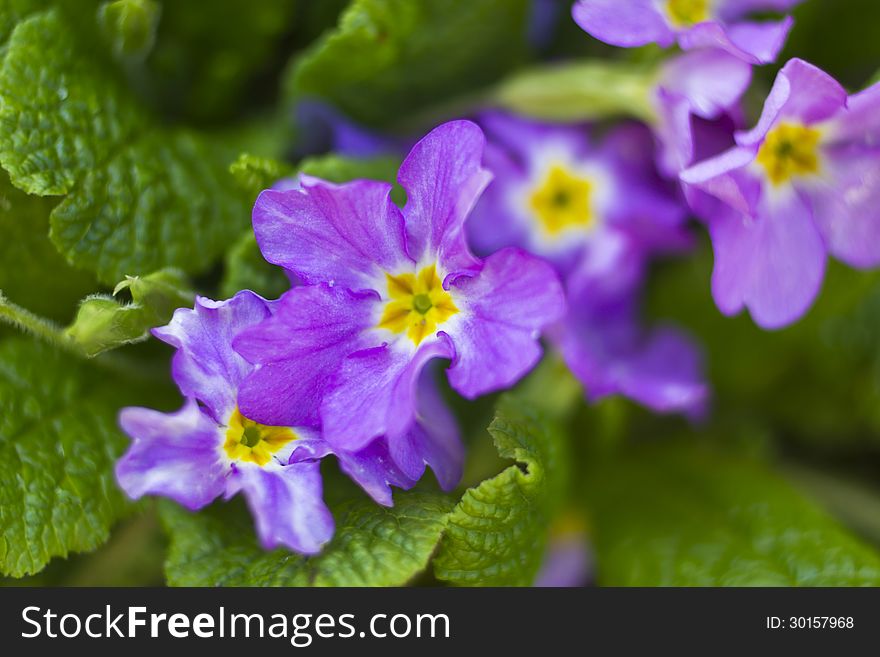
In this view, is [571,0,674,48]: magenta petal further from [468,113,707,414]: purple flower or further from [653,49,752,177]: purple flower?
[468,113,707,414]: purple flower

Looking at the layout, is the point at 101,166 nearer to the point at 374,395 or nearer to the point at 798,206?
the point at 374,395

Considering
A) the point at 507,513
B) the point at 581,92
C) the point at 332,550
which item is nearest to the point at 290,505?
the point at 332,550

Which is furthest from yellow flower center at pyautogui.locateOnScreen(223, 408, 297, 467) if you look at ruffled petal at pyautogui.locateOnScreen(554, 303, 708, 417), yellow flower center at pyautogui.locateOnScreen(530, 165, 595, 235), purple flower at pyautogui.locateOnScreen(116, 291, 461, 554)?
yellow flower center at pyautogui.locateOnScreen(530, 165, 595, 235)

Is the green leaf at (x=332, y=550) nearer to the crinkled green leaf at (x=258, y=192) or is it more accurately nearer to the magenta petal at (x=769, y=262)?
the crinkled green leaf at (x=258, y=192)

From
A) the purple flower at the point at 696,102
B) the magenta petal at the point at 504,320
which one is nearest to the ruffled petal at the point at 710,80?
the purple flower at the point at 696,102

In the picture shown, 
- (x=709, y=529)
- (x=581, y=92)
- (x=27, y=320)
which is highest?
(x=27, y=320)

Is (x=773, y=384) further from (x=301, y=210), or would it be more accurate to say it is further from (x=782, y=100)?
(x=301, y=210)

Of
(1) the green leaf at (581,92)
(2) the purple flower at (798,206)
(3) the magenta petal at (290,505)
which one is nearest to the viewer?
(3) the magenta petal at (290,505)
